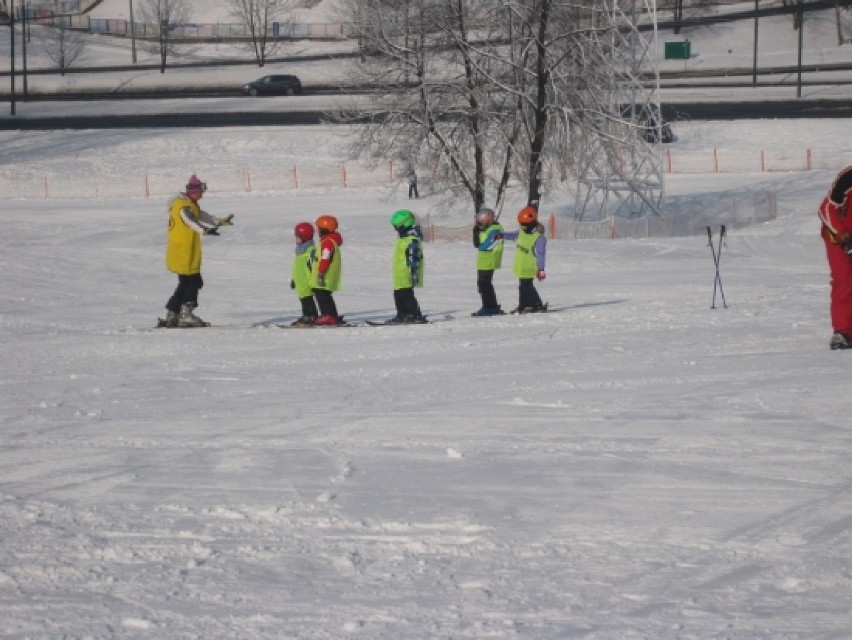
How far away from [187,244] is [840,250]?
6.91 m

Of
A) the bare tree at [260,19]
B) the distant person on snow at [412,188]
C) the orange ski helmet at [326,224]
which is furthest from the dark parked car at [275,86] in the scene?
the orange ski helmet at [326,224]

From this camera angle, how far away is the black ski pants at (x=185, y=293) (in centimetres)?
1496

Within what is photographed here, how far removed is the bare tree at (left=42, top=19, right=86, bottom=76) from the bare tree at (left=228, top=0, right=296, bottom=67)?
8.54m

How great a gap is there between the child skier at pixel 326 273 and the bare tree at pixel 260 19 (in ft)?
184

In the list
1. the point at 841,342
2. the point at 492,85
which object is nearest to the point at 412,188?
the point at 492,85

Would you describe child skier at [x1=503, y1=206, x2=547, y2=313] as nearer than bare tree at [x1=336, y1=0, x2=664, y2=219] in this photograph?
Yes

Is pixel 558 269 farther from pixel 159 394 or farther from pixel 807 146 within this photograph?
pixel 807 146

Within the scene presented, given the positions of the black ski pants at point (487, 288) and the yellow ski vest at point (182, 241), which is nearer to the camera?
the yellow ski vest at point (182, 241)

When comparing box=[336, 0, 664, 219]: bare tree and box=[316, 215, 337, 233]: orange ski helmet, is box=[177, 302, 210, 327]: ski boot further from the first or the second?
box=[336, 0, 664, 219]: bare tree

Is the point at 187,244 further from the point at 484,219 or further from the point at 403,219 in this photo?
the point at 484,219

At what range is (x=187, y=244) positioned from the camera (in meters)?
14.7

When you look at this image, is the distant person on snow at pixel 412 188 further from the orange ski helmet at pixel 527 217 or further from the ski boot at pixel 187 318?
the ski boot at pixel 187 318

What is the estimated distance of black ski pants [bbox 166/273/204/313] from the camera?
15.0m

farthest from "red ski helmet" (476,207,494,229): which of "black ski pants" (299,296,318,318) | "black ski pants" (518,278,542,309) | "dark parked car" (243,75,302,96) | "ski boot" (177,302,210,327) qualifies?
"dark parked car" (243,75,302,96)
